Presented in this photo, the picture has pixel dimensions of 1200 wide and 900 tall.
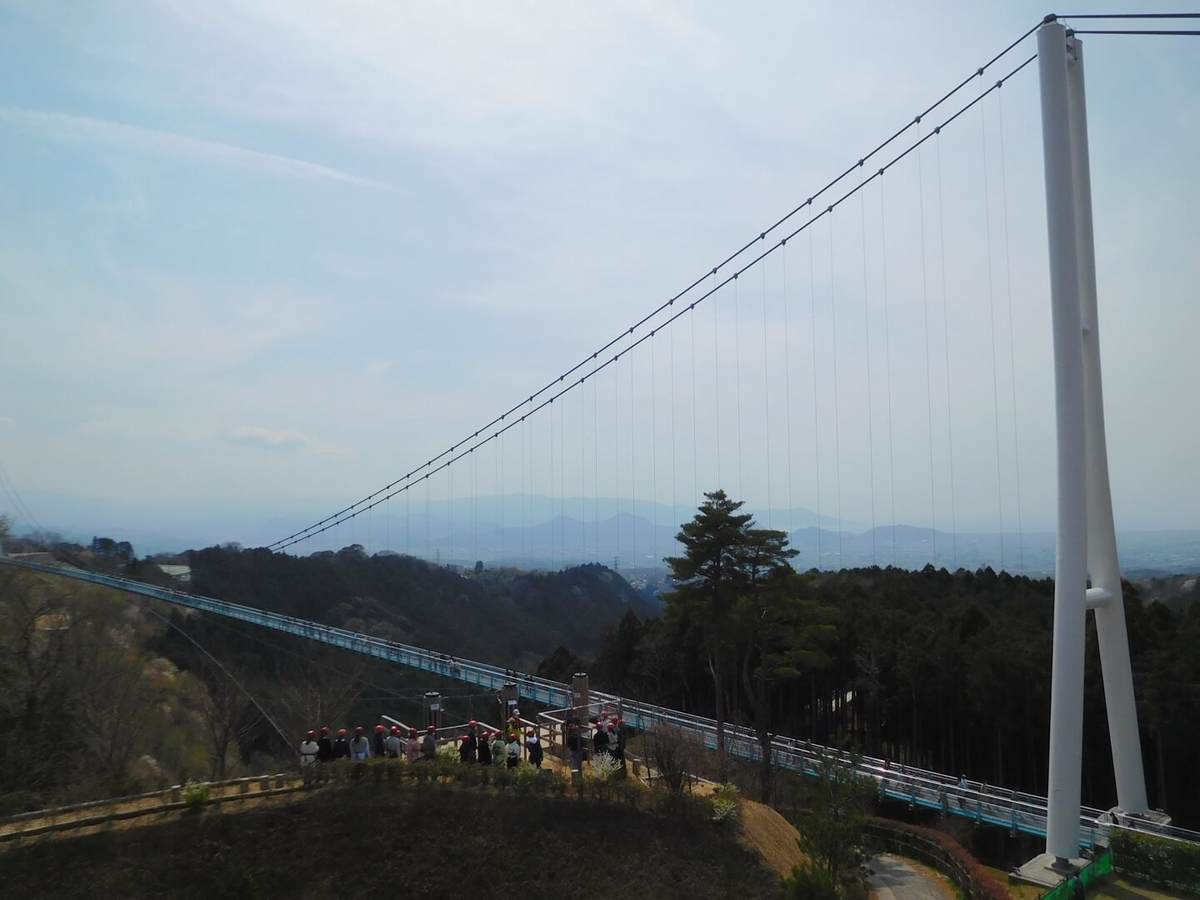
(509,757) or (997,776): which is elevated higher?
(509,757)

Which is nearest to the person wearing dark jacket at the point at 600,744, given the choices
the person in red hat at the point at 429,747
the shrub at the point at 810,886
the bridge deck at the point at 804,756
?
the person in red hat at the point at 429,747

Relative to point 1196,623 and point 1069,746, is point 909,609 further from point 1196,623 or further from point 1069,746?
point 1069,746

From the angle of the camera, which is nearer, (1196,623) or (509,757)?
(509,757)

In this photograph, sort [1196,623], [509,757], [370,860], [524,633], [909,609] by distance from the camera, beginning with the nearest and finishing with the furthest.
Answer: [370,860] → [509,757] → [1196,623] → [909,609] → [524,633]

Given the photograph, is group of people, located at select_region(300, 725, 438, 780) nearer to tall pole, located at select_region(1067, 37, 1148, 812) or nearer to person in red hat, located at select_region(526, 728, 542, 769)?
person in red hat, located at select_region(526, 728, 542, 769)

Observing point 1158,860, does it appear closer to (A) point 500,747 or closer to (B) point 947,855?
(B) point 947,855

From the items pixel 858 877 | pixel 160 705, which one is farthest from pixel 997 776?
pixel 160 705

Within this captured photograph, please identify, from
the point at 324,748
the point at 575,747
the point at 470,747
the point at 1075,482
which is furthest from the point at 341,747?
the point at 1075,482
